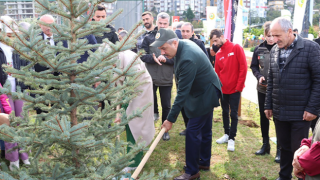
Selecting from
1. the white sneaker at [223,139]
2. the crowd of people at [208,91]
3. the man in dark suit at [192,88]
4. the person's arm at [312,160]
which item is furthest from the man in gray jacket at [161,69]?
the person's arm at [312,160]

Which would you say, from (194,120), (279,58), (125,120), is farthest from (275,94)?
(125,120)

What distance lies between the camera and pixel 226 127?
17.1 feet

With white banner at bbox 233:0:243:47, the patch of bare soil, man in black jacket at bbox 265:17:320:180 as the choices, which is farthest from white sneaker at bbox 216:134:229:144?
white banner at bbox 233:0:243:47

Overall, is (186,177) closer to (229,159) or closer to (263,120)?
(229,159)

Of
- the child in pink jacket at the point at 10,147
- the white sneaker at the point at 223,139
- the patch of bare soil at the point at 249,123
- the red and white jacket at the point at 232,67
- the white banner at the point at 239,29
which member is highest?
the white banner at the point at 239,29

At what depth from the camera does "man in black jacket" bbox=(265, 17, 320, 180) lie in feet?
10.4

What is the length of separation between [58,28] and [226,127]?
12.7 ft

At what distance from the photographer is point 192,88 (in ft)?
12.2

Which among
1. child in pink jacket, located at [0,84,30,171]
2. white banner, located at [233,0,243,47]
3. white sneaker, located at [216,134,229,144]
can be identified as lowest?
white sneaker, located at [216,134,229,144]

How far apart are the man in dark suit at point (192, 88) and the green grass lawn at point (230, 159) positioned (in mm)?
481

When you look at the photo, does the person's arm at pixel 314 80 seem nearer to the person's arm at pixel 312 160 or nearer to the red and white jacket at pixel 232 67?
the person's arm at pixel 312 160

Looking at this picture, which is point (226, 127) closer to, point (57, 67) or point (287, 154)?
point (287, 154)

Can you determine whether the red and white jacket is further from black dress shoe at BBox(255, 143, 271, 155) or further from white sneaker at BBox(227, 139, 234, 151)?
black dress shoe at BBox(255, 143, 271, 155)

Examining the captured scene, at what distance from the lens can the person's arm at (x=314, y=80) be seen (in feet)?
10.3
